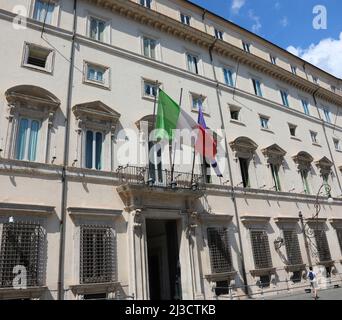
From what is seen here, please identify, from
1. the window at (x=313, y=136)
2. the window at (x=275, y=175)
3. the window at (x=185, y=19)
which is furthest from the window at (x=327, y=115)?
the window at (x=185, y=19)

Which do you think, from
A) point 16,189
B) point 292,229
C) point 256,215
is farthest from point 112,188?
point 292,229

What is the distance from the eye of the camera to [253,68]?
22.7m

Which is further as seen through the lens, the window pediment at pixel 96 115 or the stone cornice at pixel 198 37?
the stone cornice at pixel 198 37

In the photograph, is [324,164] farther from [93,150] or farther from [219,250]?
[93,150]

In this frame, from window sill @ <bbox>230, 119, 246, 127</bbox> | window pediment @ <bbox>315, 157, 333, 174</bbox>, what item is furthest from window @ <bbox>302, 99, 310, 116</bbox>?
window sill @ <bbox>230, 119, 246, 127</bbox>

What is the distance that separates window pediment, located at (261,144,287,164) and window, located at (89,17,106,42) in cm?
1139

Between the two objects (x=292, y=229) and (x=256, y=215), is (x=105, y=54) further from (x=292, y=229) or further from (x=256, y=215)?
(x=292, y=229)

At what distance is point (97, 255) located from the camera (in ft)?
38.4

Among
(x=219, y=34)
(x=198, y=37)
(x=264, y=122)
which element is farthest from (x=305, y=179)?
(x=198, y=37)

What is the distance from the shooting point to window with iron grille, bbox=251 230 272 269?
53.6 ft

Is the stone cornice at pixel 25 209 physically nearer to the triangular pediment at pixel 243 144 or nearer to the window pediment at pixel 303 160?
the triangular pediment at pixel 243 144

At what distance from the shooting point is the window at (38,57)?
13.2m

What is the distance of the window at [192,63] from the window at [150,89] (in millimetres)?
3362

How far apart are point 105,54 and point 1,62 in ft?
15.9
